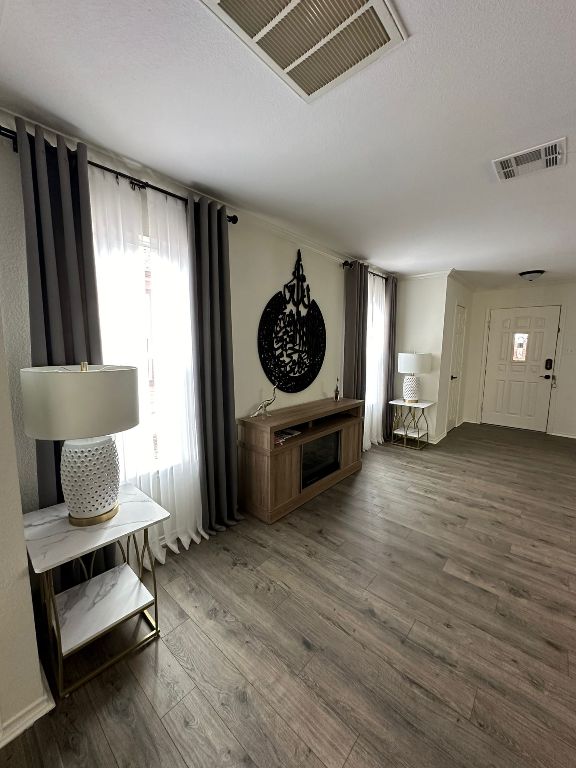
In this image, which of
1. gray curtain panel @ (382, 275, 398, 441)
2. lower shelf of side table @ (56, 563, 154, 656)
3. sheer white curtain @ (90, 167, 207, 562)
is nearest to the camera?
lower shelf of side table @ (56, 563, 154, 656)

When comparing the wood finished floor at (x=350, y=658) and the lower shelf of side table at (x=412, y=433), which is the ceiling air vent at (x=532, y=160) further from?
the lower shelf of side table at (x=412, y=433)

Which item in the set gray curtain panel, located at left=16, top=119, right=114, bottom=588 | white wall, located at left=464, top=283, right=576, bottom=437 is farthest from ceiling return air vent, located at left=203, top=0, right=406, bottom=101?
white wall, located at left=464, top=283, right=576, bottom=437

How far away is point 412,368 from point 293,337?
203 cm

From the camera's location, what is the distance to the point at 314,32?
3.48 ft

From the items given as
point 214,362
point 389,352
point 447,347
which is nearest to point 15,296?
point 214,362

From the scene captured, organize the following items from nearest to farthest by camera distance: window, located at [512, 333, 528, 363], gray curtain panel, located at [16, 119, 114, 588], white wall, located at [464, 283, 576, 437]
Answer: gray curtain panel, located at [16, 119, 114, 588]
white wall, located at [464, 283, 576, 437]
window, located at [512, 333, 528, 363]

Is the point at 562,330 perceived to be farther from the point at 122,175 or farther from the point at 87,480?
the point at 87,480

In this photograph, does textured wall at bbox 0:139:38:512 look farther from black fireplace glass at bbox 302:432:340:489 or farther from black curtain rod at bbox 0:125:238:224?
black fireplace glass at bbox 302:432:340:489

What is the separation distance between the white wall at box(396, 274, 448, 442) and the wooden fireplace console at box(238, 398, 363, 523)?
6.70 feet

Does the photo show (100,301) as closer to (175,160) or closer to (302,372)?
(175,160)

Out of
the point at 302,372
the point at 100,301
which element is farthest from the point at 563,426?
the point at 100,301

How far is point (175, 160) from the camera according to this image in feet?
5.98

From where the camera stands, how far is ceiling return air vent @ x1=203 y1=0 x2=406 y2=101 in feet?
3.19

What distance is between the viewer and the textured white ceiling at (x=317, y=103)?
1.01 meters
